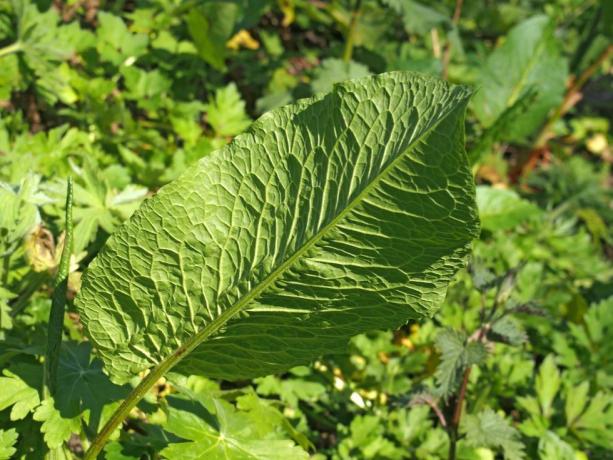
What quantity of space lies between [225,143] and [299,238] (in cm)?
178

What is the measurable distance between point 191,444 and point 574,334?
6.20 ft

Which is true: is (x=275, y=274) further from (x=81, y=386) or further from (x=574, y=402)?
(x=574, y=402)

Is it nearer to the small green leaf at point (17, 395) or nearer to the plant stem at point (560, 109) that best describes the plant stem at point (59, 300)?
the small green leaf at point (17, 395)

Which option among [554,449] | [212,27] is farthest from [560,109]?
[554,449]

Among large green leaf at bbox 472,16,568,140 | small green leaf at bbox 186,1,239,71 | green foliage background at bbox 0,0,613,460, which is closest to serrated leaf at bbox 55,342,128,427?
green foliage background at bbox 0,0,613,460

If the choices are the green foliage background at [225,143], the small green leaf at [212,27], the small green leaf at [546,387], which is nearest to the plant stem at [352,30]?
the green foliage background at [225,143]

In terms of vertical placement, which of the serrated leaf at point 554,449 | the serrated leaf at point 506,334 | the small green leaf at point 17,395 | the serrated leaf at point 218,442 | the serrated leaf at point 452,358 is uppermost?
the serrated leaf at point 506,334

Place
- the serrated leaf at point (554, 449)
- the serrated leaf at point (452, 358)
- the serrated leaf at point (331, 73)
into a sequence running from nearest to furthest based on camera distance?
the serrated leaf at point (452, 358) < the serrated leaf at point (554, 449) < the serrated leaf at point (331, 73)

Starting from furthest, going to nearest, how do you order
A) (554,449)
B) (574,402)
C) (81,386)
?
(574,402)
(554,449)
(81,386)

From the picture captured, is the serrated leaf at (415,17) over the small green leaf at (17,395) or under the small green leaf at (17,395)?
over

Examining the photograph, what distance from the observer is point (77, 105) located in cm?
325

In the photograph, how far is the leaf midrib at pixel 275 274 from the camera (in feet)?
4.33

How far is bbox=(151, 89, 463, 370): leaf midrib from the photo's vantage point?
1318mm

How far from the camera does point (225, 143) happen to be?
10.3ft
